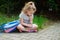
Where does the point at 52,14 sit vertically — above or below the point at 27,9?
below

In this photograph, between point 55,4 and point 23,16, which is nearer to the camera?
point 23,16

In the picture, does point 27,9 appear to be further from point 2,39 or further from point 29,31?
point 2,39

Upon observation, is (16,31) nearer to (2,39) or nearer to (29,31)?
(29,31)

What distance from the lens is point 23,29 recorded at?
28.1ft

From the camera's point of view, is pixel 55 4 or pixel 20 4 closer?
pixel 55 4

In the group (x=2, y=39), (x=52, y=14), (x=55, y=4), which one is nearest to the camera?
(x=2, y=39)

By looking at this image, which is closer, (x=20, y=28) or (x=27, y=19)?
(x=20, y=28)

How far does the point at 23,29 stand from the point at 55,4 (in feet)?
20.7

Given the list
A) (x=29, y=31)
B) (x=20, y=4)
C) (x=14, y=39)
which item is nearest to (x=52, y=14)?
(x=20, y=4)

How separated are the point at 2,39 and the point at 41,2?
28.6ft

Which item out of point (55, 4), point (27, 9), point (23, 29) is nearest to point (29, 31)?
point (23, 29)

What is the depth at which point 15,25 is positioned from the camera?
8.64 m

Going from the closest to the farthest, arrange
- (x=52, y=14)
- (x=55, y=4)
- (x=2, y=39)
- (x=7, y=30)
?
(x=2, y=39) → (x=7, y=30) → (x=55, y=4) → (x=52, y=14)

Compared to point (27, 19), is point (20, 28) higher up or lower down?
lower down
